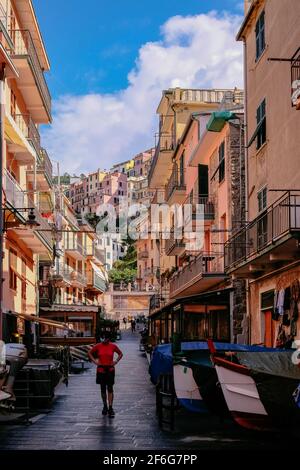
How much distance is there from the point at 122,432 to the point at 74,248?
177 feet

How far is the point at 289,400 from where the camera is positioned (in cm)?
1149

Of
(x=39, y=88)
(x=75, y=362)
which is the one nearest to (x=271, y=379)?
(x=39, y=88)

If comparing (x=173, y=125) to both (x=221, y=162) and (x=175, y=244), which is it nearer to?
(x=175, y=244)

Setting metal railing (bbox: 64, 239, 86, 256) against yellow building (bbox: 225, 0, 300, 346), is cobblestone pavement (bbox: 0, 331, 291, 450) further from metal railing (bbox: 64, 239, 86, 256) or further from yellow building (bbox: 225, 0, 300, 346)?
metal railing (bbox: 64, 239, 86, 256)

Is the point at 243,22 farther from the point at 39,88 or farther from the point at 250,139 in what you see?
the point at 39,88

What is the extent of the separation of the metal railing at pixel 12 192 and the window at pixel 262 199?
7850 millimetres

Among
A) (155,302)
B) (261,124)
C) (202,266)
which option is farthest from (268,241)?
(155,302)

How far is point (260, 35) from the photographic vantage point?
25.4 metres

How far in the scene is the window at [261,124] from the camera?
2442cm

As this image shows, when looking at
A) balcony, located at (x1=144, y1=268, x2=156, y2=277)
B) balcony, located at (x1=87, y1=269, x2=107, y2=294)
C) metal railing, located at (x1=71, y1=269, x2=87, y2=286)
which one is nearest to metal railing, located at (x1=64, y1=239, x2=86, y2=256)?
metal railing, located at (x1=71, y1=269, x2=87, y2=286)

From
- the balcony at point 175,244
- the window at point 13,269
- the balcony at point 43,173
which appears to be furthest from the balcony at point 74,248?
the window at point 13,269

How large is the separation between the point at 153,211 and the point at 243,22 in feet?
102

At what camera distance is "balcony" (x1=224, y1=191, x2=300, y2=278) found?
1858 centimetres

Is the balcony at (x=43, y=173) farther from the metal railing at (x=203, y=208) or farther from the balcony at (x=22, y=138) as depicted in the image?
the metal railing at (x=203, y=208)
